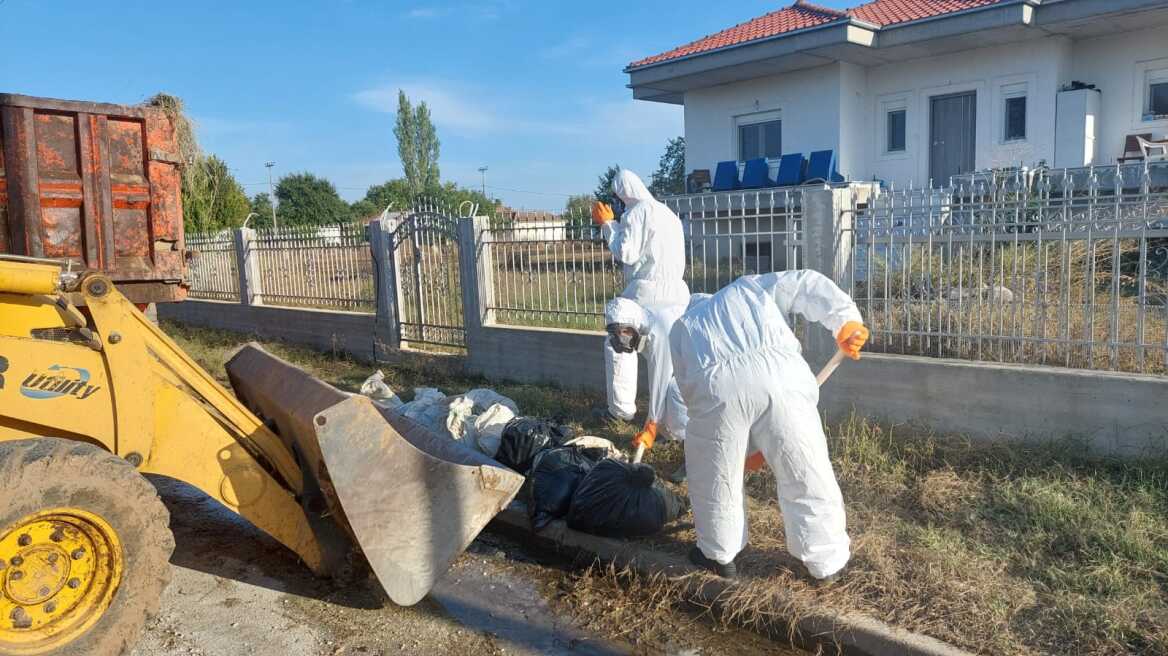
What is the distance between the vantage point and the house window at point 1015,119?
1388 centimetres

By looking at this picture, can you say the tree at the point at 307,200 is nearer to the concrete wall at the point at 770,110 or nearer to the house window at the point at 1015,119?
the concrete wall at the point at 770,110

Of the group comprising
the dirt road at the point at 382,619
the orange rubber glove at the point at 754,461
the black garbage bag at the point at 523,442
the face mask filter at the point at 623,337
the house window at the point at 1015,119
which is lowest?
the dirt road at the point at 382,619

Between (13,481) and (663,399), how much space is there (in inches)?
137

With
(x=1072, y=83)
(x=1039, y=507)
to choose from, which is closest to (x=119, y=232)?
(x=1039, y=507)

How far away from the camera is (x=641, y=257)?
18.6 feet

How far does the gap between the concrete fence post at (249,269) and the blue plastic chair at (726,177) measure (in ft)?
27.0

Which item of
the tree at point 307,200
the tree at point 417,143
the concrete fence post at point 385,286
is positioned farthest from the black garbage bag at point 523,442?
the tree at point 417,143

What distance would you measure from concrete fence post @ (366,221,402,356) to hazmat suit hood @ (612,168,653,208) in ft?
14.5

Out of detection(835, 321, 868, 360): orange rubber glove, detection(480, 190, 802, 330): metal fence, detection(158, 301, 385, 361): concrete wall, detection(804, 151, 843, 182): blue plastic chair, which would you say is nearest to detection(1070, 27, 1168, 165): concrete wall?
detection(804, 151, 843, 182): blue plastic chair

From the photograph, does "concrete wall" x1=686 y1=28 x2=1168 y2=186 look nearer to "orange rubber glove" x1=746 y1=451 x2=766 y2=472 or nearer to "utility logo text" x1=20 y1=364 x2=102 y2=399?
"orange rubber glove" x1=746 y1=451 x2=766 y2=472

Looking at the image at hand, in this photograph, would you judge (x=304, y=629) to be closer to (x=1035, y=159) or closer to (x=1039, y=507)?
(x=1039, y=507)

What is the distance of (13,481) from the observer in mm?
2887

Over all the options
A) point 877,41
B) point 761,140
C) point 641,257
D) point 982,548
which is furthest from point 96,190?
point 761,140

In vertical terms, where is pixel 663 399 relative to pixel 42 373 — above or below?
below
